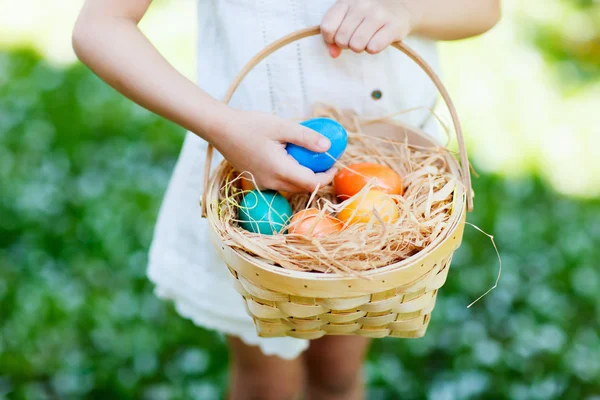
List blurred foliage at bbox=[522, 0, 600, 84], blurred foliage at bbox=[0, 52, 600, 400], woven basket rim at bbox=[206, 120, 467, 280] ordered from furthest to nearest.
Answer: blurred foliage at bbox=[522, 0, 600, 84] → blurred foliage at bbox=[0, 52, 600, 400] → woven basket rim at bbox=[206, 120, 467, 280]

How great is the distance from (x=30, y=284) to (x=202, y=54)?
1334 mm

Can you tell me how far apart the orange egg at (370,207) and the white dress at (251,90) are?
275 mm

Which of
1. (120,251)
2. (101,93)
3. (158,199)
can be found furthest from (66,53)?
(120,251)

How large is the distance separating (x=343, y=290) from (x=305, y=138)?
0.27 m

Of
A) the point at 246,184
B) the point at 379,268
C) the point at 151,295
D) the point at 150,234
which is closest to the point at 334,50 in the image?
the point at 246,184

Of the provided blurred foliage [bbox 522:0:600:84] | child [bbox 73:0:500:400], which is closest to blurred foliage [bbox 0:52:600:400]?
child [bbox 73:0:500:400]

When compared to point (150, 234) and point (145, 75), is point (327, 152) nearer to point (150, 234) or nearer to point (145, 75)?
point (145, 75)

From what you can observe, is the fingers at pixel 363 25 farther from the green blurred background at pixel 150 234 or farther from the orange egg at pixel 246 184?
the green blurred background at pixel 150 234

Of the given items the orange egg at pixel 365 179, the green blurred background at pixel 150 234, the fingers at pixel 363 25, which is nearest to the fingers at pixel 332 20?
the fingers at pixel 363 25

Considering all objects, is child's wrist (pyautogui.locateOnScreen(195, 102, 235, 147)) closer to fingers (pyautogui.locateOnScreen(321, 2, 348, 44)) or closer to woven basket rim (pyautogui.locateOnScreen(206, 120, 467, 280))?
woven basket rim (pyautogui.locateOnScreen(206, 120, 467, 280))

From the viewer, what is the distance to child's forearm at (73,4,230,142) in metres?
1.10

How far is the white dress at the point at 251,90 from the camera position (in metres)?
1.30

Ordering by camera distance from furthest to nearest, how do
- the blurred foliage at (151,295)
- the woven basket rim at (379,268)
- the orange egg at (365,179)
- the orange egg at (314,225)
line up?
the blurred foliage at (151,295) → the orange egg at (365,179) → the orange egg at (314,225) → the woven basket rim at (379,268)

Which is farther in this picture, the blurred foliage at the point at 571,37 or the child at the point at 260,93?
the blurred foliage at the point at 571,37
